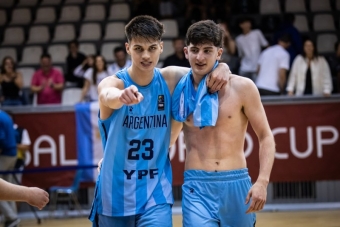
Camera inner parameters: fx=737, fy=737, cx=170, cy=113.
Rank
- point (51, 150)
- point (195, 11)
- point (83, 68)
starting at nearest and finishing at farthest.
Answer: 1. point (51, 150)
2. point (83, 68)
3. point (195, 11)

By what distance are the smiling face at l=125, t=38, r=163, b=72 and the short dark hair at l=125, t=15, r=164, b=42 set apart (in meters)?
0.03

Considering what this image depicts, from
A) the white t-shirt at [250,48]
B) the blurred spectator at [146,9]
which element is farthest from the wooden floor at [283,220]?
the blurred spectator at [146,9]

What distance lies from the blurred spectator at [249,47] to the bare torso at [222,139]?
7253 millimetres

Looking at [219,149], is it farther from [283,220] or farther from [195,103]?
[283,220]

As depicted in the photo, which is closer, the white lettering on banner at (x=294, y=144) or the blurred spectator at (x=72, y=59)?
the white lettering on banner at (x=294, y=144)

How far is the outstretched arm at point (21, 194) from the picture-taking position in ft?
13.7

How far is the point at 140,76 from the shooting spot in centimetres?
480

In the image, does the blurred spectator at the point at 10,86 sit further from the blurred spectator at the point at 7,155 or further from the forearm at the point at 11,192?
the forearm at the point at 11,192

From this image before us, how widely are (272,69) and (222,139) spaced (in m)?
6.81

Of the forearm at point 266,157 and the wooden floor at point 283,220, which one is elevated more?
the forearm at point 266,157

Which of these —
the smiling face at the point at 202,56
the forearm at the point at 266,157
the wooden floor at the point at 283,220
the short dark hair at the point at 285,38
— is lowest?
the wooden floor at the point at 283,220

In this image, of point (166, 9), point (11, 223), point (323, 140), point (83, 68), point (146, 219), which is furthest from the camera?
point (166, 9)

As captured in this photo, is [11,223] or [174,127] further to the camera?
[11,223]

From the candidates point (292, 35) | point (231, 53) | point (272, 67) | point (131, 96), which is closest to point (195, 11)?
point (231, 53)
